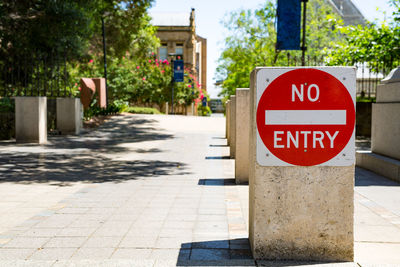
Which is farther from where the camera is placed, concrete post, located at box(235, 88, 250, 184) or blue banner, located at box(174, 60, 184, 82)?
blue banner, located at box(174, 60, 184, 82)

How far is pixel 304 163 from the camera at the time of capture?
3639 mm

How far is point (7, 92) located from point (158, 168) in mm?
9518

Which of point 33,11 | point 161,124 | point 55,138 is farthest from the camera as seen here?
point 161,124

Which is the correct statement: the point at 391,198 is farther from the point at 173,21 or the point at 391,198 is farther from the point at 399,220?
the point at 173,21

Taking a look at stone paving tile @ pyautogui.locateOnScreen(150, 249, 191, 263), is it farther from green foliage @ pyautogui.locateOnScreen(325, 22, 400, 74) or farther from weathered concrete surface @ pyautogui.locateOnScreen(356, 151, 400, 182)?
green foliage @ pyautogui.locateOnScreen(325, 22, 400, 74)

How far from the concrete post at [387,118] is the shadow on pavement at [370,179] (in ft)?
1.53

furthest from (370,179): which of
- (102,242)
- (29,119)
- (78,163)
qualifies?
(29,119)

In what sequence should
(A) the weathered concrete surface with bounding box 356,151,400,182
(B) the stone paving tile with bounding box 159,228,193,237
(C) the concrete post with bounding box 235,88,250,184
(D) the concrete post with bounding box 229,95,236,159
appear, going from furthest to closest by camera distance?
1. (D) the concrete post with bounding box 229,95,236,159
2. (A) the weathered concrete surface with bounding box 356,151,400,182
3. (C) the concrete post with bounding box 235,88,250,184
4. (B) the stone paving tile with bounding box 159,228,193,237

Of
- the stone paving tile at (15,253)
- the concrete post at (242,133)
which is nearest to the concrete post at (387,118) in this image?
the concrete post at (242,133)

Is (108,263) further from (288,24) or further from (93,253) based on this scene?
(288,24)

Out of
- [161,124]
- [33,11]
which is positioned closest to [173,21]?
[161,124]

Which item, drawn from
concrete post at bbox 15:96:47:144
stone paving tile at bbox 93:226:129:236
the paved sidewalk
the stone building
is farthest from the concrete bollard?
the stone building

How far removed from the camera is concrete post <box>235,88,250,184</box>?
→ 7.38 meters

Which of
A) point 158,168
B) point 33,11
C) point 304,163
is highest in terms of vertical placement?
point 33,11
